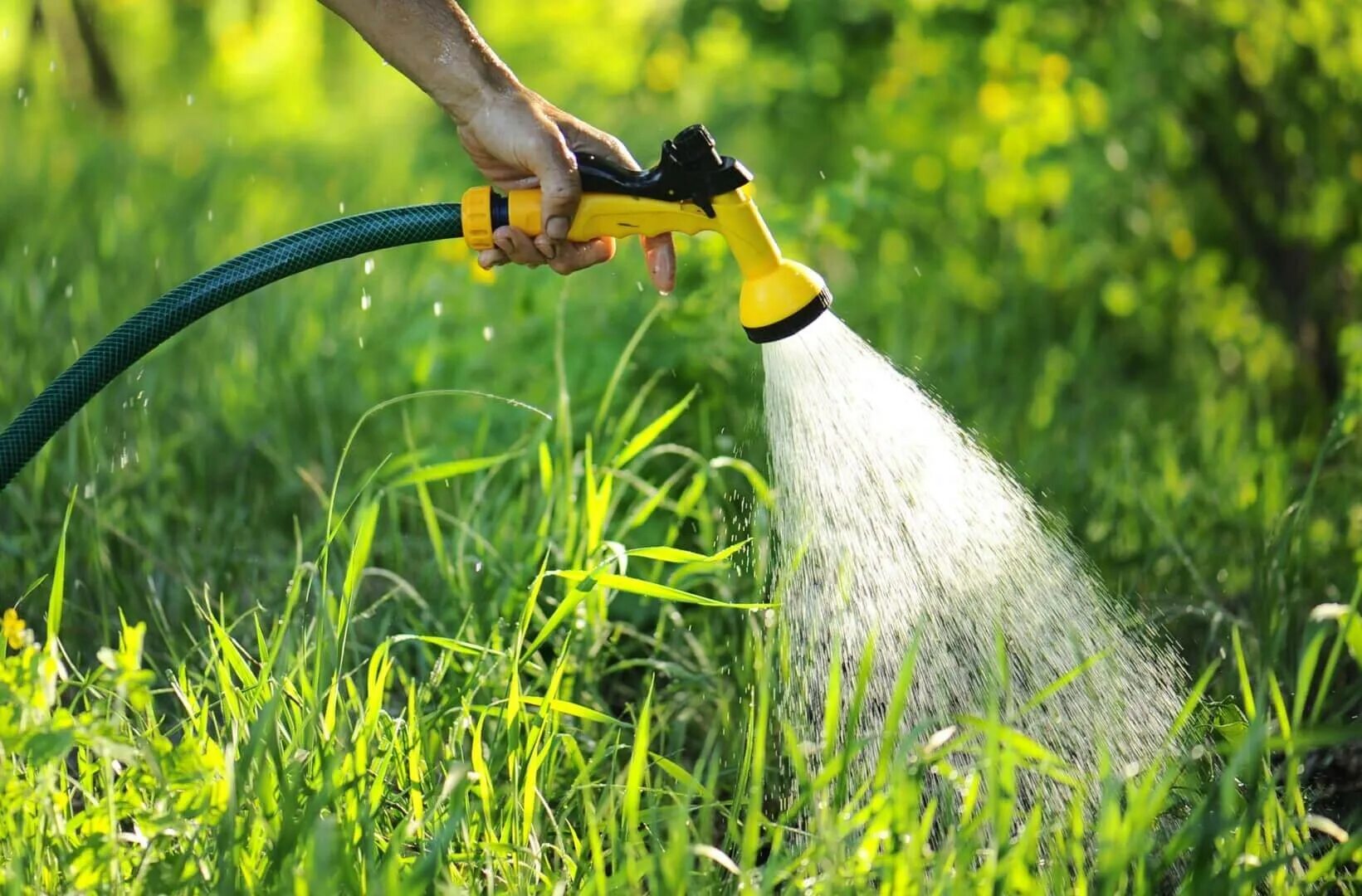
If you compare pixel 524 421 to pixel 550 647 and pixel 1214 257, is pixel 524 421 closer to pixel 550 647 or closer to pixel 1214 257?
pixel 550 647

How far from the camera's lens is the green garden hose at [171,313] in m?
1.71

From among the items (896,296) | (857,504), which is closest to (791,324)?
(857,504)

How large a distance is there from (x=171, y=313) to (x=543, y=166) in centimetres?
48

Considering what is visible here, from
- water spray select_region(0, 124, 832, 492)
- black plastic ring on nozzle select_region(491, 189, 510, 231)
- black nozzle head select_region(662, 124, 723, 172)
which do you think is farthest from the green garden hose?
black nozzle head select_region(662, 124, 723, 172)

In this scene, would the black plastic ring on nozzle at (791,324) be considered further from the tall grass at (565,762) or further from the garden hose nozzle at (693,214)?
the tall grass at (565,762)

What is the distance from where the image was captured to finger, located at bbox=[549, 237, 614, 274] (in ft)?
6.28

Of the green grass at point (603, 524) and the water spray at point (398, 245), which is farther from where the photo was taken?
the water spray at point (398, 245)

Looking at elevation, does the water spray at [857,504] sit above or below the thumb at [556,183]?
below

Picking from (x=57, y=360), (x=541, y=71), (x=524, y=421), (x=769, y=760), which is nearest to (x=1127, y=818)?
(x=769, y=760)

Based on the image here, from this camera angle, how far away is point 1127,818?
146cm

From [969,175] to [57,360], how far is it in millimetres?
2591

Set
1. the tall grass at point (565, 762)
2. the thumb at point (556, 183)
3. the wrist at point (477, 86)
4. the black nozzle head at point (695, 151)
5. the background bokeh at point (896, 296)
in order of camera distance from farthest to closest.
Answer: the background bokeh at point (896, 296)
the wrist at point (477, 86)
the thumb at point (556, 183)
the black nozzle head at point (695, 151)
the tall grass at point (565, 762)

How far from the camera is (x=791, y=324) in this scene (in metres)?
1.73

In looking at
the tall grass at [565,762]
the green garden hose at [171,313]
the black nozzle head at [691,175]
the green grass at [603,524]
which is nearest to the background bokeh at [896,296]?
the green grass at [603,524]
